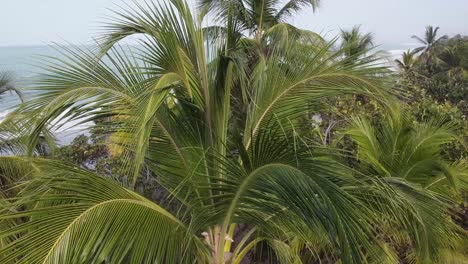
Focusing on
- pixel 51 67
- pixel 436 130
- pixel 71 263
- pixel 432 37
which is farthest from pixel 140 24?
pixel 432 37

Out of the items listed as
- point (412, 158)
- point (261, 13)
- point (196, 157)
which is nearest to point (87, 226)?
point (196, 157)

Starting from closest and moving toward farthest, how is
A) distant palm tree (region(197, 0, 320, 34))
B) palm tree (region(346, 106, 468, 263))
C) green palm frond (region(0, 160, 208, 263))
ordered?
green palm frond (region(0, 160, 208, 263)) → palm tree (region(346, 106, 468, 263)) → distant palm tree (region(197, 0, 320, 34))

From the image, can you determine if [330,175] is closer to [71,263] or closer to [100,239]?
[100,239]

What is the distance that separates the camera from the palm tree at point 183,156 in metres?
1.69

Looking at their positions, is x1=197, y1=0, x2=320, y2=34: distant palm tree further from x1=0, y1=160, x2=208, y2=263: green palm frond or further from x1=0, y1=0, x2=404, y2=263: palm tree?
x1=0, y1=160, x2=208, y2=263: green palm frond

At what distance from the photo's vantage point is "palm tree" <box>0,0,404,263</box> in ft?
5.53

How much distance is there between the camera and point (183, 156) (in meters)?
2.45

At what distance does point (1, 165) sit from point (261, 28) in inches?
220

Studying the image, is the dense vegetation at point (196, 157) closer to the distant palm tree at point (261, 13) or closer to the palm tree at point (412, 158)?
the palm tree at point (412, 158)

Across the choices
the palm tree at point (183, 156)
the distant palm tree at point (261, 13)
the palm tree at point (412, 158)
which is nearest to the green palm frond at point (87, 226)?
the palm tree at point (183, 156)

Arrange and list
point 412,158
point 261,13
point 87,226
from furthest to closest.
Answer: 1. point 261,13
2. point 412,158
3. point 87,226

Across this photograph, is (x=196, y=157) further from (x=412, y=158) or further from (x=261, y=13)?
(x=261, y=13)

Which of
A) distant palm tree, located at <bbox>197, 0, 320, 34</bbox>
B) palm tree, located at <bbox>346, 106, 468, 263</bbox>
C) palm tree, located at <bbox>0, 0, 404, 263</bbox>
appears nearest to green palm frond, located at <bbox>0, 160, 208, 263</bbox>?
palm tree, located at <bbox>0, 0, 404, 263</bbox>

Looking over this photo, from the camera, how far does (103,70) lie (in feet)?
7.64
